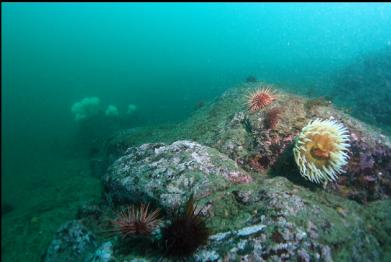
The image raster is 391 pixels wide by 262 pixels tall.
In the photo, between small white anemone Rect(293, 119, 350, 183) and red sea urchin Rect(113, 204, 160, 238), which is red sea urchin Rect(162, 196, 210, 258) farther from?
small white anemone Rect(293, 119, 350, 183)

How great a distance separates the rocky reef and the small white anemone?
258 mm

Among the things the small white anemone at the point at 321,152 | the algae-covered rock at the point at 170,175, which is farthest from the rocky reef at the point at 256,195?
the small white anemone at the point at 321,152

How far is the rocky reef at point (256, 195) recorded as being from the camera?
13.1ft

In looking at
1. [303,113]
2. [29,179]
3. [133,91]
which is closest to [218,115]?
[303,113]

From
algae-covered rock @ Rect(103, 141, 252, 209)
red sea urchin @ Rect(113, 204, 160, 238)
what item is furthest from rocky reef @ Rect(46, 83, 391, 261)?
red sea urchin @ Rect(113, 204, 160, 238)

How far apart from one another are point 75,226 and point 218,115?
4229 millimetres

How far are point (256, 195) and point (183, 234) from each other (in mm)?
1349

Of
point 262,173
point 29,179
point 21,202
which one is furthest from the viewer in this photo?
point 29,179

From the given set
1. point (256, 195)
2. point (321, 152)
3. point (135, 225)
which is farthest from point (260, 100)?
point (135, 225)

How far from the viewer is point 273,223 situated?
13.4ft

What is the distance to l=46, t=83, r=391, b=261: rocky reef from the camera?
399 cm

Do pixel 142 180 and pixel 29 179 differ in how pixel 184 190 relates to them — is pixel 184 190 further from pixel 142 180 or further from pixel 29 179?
pixel 29 179

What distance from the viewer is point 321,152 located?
5285 mm

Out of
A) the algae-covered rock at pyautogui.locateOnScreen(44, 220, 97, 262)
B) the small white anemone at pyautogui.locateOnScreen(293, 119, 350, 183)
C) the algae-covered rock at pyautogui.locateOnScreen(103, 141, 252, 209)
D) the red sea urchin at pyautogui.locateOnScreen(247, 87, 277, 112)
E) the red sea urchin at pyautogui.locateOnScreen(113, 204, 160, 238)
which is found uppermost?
the red sea urchin at pyautogui.locateOnScreen(247, 87, 277, 112)
